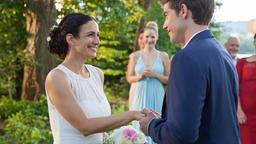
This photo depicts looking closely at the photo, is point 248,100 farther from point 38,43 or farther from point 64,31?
point 38,43

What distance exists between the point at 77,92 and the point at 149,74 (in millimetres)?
3448

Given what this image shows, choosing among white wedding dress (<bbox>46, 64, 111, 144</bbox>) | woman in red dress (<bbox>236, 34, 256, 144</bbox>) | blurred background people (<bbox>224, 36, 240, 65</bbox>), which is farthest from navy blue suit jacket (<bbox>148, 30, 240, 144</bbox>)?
blurred background people (<bbox>224, 36, 240, 65</bbox>)

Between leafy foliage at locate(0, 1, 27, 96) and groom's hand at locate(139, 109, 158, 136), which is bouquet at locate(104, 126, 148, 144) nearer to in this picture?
groom's hand at locate(139, 109, 158, 136)

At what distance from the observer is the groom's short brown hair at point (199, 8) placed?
241 cm

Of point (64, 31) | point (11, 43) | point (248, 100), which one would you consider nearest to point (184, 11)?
point (64, 31)

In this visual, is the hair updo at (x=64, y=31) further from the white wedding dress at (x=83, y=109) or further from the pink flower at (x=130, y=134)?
the pink flower at (x=130, y=134)

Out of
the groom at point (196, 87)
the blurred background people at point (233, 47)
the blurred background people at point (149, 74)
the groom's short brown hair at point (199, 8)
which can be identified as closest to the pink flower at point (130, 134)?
the groom at point (196, 87)

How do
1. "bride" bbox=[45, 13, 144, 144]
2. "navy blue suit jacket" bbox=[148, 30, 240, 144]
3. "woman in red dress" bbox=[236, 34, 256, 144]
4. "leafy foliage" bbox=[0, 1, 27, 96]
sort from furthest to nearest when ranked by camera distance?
"leafy foliage" bbox=[0, 1, 27, 96]
"woman in red dress" bbox=[236, 34, 256, 144]
"bride" bbox=[45, 13, 144, 144]
"navy blue suit jacket" bbox=[148, 30, 240, 144]

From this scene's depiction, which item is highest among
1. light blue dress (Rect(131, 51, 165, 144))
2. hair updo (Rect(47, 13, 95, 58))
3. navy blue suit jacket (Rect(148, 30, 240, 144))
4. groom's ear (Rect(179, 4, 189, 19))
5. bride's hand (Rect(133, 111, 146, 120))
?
groom's ear (Rect(179, 4, 189, 19))

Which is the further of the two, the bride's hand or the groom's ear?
the bride's hand

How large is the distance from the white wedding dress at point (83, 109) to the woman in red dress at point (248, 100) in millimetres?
2395

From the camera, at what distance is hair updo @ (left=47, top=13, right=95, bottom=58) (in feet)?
10.4

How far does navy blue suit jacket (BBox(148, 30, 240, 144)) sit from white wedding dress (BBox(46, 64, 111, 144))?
640mm

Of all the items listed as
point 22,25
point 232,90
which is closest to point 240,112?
point 232,90
